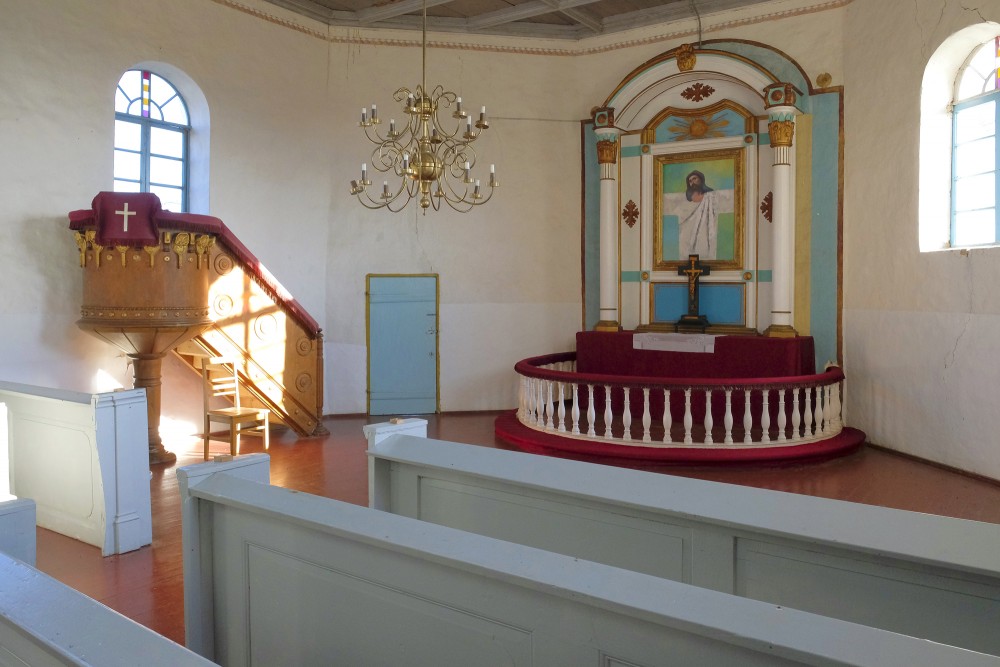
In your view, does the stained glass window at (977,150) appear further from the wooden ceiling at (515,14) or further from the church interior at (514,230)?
the wooden ceiling at (515,14)

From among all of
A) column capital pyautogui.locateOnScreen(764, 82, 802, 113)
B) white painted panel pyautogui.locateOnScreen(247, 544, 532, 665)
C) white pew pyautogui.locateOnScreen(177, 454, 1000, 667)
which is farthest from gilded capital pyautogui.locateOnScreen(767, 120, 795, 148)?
white painted panel pyautogui.locateOnScreen(247, 544, 532, 665)

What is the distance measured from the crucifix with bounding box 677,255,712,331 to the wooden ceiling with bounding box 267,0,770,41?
9.98ft

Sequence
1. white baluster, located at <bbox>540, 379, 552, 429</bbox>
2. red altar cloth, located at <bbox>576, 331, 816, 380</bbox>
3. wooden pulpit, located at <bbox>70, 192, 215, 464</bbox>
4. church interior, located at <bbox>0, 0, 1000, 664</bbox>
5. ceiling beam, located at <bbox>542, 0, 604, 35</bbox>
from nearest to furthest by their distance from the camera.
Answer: wooden pulpit, located at <bbox>70, 192, 215, 464</bbox>
church interior, located at <bbox>0, 0, 1000, 664</bbox>
white baluster, located at <bbox>540, 379, 552, 429</bbox>
red altar cloth, located at <bbox>576, 331, 816, 380</bbox>
ceiling beam, located at <bbox>542, 0, 604, 35</bbox>

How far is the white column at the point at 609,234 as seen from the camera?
387 inches

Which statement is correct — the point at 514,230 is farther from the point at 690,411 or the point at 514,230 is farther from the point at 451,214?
the point at 690,411

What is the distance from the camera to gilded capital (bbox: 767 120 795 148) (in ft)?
28.2

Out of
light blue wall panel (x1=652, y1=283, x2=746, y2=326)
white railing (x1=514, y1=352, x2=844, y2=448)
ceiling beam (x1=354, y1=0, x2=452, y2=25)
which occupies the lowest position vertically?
white railing (x1=514, y1=352, x2=844, y2=448)

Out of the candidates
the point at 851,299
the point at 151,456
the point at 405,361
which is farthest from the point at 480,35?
the point at 151,456

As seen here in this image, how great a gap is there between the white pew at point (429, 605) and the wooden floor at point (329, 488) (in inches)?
51.3

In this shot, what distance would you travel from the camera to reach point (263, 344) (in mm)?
7984

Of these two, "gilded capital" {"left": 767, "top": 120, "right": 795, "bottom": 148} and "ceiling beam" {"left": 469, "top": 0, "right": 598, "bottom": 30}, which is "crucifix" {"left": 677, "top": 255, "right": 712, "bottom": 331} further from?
"ceiling beam" {"left": 469, "top": 0, "right": 598, "bottom": 30}

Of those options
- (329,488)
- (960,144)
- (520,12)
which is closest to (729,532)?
(329,488)

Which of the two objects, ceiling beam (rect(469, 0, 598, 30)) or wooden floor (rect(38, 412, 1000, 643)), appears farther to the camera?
ceiling beam (rect(469, 0, 598, 30))

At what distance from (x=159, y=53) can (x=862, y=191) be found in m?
7.56
